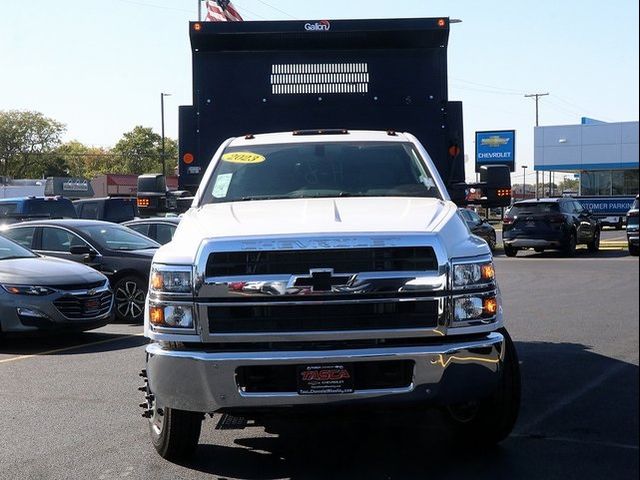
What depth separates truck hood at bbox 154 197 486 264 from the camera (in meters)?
4.27

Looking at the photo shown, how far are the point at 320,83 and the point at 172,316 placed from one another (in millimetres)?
4864

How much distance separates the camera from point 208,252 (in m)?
4.19

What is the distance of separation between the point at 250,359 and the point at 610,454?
2209mm

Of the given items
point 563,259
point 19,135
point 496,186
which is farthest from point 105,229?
point 19,135

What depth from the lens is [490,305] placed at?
13.9ft

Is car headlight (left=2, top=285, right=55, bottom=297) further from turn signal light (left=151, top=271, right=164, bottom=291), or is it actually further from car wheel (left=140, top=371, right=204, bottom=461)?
turn signal light (left=151, top=271, right=164, bottom=291)

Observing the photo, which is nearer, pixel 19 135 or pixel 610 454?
pixel 610 454

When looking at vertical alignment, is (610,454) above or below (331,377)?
below

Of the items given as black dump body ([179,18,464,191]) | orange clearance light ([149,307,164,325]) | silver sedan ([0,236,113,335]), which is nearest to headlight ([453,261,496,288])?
orange clearance light ([149,307,164,325])

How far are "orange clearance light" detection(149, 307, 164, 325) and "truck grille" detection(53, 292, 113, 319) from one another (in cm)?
549

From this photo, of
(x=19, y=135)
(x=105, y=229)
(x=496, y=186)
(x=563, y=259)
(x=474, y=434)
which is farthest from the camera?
(x=19, y=135)

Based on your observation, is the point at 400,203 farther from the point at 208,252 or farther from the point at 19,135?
the point at 19,135

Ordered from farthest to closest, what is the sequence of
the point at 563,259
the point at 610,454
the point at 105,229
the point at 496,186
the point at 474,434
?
the point at 563,259 < the point at 105,229 < the point at 496,186 < the point at 474,434 < the point at 610,454

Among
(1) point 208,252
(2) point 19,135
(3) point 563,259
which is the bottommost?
(3) point 563,259
